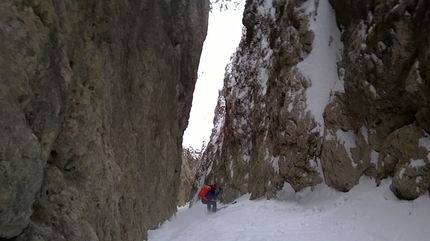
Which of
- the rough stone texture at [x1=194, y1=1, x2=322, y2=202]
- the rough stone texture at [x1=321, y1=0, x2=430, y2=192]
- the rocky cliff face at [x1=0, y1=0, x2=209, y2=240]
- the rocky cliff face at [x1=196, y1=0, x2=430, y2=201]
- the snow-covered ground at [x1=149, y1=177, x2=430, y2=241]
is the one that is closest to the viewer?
the rocky cliff face at [x1=0, y1=0, x2=209, y2=240]

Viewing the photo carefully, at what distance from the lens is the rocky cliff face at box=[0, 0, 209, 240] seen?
4.04 meters

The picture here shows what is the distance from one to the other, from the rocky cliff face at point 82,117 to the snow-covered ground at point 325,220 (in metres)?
1.93

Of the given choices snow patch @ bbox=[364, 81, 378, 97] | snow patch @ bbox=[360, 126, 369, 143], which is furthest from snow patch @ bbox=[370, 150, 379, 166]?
snow patch @ bbox=[364, 81, 378, 97]

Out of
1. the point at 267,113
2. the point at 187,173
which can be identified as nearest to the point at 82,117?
the point at 267,113

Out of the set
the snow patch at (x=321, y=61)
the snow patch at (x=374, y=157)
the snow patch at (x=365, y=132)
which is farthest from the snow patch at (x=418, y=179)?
the snow patch at (x=321, y=61)

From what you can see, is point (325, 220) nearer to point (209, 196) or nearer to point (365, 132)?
point (365, 132)

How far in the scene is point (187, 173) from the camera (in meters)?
35.6

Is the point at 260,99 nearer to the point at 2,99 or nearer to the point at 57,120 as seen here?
the point at 57,120

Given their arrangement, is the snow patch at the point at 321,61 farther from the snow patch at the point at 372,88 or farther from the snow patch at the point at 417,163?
the snow patch at the point at 417,163

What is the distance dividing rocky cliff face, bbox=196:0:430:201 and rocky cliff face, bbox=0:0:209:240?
4995mm

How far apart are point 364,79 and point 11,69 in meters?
9.55

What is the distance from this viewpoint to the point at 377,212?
27.2 feet

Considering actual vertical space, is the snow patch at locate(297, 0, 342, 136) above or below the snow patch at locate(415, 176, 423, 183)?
above

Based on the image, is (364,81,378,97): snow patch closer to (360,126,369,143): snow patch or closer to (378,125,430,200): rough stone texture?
(360,126,369,143): snow patch
